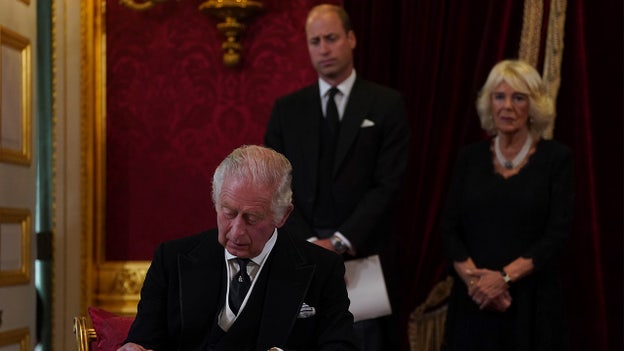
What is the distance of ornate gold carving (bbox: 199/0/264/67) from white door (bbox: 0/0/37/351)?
3.28ft

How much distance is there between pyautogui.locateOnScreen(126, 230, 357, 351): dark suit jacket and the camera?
3197 millimetres

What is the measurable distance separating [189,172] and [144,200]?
31 centimetres

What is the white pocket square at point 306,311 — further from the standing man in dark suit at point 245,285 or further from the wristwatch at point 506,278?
the wristwatch at point 506,278

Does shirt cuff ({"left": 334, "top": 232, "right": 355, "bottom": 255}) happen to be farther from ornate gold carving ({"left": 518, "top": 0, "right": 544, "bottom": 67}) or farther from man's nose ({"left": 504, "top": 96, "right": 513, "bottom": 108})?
ornate gold carving ({"left": 518, "top": 0, "right": 544, "bottom": 67})

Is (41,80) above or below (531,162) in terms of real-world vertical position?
above

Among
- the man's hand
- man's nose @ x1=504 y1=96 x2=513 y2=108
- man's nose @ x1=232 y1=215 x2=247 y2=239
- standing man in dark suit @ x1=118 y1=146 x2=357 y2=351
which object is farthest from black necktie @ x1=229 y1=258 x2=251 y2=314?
man's nose @ x1=504 y1=96 x2=513 y2=108

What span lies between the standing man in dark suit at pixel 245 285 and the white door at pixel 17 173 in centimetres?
224

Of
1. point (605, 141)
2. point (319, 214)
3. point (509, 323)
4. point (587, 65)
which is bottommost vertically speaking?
point (509, 323)

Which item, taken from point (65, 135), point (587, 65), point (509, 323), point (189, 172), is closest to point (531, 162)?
point (509, 323)

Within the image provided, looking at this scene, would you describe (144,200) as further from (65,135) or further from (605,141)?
(605,141)

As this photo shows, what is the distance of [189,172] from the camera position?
6250mm

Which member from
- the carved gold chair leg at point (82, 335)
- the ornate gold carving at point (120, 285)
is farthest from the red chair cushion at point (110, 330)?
the ornate gold carving at point (120, 285)

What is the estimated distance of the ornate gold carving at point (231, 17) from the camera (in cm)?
604

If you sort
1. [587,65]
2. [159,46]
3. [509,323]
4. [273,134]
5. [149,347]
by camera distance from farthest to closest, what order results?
[159,46] → [587,65] → [273,134] → [509,323] → [149,347]
